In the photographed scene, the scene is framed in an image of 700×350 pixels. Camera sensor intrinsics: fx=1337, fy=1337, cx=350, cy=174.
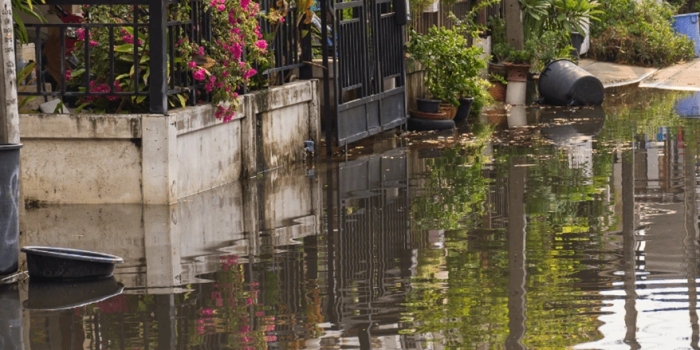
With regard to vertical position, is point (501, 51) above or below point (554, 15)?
below

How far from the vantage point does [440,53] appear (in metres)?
17.2

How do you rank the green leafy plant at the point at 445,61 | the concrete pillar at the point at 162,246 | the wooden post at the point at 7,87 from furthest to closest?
the green leafy plant at the point at 445,61, the concrete pillar at the point at 162,246, the wooden post at the point at 7,87

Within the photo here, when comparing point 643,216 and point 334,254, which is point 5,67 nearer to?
point 334,254

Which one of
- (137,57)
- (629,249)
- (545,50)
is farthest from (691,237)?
(545,50)

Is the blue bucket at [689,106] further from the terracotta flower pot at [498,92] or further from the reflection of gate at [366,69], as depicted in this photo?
the reflection of gate at [366,69]

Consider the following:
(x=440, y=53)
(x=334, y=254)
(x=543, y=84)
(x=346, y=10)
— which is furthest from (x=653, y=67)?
(x=334, y=254)

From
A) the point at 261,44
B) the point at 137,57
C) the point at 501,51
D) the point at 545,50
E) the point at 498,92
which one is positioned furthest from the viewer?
the point at 501,51

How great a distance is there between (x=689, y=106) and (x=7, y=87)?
485 inches

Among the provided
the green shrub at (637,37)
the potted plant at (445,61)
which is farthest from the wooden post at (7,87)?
the green shrub at (637,37)

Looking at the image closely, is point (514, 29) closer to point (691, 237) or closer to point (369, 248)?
point (691, 237)

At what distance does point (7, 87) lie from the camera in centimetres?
854

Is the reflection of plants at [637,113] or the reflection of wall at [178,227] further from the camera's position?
the reflection of plants at [637,113]

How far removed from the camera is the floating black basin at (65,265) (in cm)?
857

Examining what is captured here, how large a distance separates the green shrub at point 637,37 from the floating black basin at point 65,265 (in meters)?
17.7
